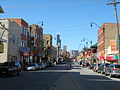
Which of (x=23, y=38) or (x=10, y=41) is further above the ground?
(x=23, y=38)

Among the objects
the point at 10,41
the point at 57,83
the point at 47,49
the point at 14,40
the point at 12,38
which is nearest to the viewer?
the point at 57,83

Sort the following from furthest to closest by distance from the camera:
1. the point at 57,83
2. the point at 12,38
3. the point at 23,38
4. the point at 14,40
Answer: the point at 23,38 < the point at 14,40 < the point at 12,38 < the point at 57,83

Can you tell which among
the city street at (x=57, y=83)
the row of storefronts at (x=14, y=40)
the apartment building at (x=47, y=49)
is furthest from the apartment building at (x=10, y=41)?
the apartment building at (x=47, y=49)

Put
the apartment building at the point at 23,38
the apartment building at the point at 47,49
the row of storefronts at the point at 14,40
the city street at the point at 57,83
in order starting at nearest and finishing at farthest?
the city street at the point at 57,83, the row of storefronts at the point at 14,40, the apartment building at the point at 23,38, the apartment building at the point at 47,49

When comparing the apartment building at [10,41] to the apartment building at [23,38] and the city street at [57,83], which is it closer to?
the apartment building at [23,38]

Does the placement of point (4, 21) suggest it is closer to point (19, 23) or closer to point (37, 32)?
point (19, 23)

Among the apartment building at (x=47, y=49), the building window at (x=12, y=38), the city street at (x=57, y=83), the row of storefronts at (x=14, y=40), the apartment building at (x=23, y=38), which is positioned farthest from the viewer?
the apartment building at (x=47, y=49)

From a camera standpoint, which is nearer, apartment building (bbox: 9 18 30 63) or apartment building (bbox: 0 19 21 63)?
apartment building (bbox: 0 19 21 63)

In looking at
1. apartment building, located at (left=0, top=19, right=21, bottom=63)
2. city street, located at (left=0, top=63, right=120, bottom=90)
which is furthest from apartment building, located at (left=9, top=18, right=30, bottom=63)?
city street, located at (left=0, top=63, right=120, bottom=90)

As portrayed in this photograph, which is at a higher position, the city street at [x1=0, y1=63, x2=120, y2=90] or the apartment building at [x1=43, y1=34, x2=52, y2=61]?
the apartment building at [x1=43, y1=34, x2=52, y2=61]

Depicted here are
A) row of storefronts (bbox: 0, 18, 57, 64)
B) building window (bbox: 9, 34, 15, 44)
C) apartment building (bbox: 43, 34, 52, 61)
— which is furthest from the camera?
apartment building (bbox: 43, 34, 52, 61)

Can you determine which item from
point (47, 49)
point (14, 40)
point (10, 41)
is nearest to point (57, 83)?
point (10, 41)

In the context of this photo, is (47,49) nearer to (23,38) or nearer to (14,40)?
(23,38)

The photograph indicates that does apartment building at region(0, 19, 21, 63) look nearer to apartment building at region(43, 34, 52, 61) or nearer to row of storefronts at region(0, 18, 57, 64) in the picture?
row of storefronts at region(0, 18, 57, 64)
